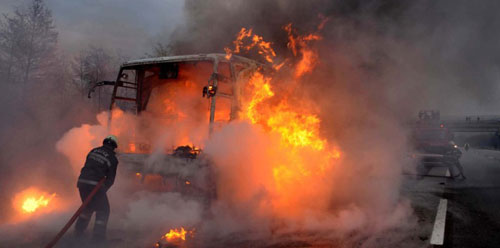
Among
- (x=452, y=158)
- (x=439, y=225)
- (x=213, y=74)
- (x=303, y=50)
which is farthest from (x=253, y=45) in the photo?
(x=452, y=158)

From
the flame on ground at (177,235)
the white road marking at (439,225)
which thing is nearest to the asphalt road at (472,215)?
the white road marking at (439,225)

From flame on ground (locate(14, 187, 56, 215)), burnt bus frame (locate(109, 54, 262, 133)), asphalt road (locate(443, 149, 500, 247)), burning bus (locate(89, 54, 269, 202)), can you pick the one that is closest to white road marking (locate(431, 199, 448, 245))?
asphalt road (locate(443, 149, 500, 247))

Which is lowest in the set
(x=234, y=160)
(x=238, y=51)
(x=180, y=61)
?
(x=234, y=160)

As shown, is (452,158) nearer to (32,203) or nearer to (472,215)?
(472,215)

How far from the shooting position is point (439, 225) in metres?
5.07

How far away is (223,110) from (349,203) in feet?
10.0

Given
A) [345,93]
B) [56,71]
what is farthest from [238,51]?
[56,71]

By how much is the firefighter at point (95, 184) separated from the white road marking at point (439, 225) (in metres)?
4.37

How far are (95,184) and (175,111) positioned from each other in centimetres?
250

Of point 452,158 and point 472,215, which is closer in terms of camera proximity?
point 472,215

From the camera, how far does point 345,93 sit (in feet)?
26.3

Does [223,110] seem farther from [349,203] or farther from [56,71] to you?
[56,71]

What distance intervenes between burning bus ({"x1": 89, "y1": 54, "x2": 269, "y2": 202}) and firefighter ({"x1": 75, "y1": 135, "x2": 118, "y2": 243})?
0.85 m

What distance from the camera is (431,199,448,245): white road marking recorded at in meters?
4.33
